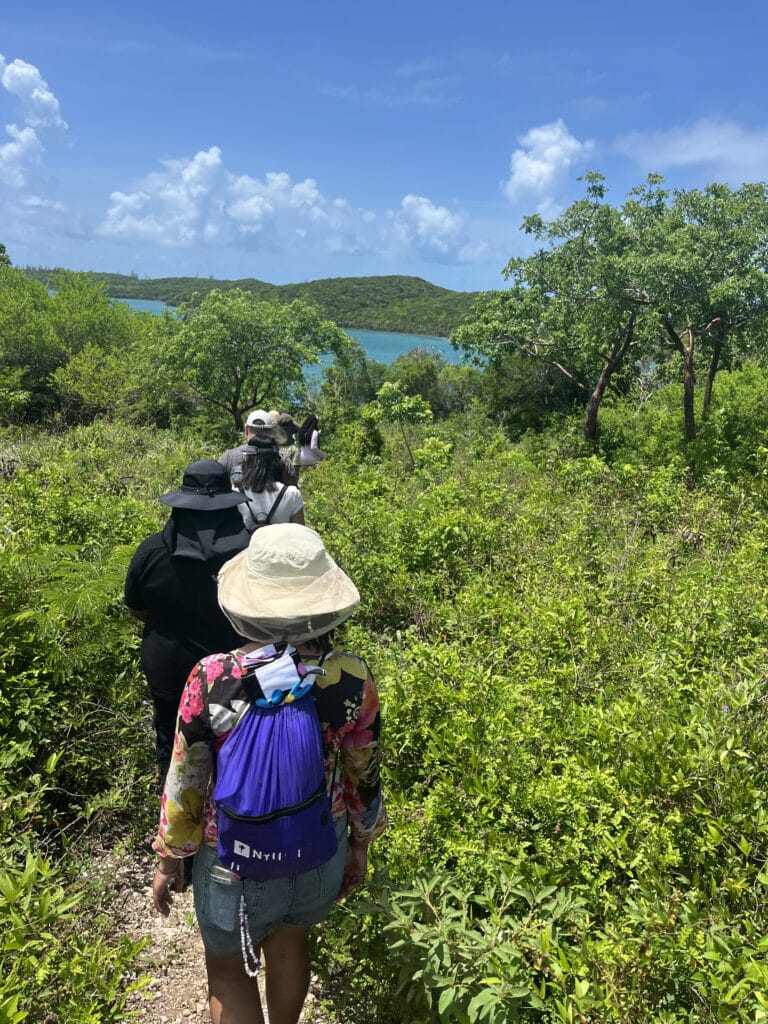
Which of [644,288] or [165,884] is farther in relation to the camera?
[644,288]

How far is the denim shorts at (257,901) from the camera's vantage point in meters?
1.63

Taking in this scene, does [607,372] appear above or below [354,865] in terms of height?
above

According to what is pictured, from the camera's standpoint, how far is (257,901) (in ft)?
5.36

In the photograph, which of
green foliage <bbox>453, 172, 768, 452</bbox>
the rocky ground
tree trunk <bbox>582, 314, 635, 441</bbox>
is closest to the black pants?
the rocky ground

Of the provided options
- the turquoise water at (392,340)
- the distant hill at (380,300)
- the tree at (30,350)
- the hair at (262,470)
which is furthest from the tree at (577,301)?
the distant hill at (380,300)

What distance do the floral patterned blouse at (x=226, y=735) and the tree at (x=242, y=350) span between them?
14.1 metres

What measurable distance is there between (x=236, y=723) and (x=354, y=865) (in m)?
0.74

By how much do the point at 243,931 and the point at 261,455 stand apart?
2.67 meters

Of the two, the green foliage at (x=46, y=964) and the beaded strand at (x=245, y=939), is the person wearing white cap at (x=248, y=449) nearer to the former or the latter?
the green foliage at (x=46, y=964)

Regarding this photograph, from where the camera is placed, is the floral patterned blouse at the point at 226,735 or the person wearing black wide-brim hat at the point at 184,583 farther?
the person wearing black wide-brim hat at the point at 184,583

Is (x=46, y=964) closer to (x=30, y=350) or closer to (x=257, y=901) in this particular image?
(x=257, y=901)

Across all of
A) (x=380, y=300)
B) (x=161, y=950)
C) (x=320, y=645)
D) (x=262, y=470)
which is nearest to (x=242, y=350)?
(x=262, y=470)

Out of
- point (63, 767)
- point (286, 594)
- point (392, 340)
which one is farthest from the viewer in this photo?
point (392, 340)

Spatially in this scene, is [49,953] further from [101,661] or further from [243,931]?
[101,661]
